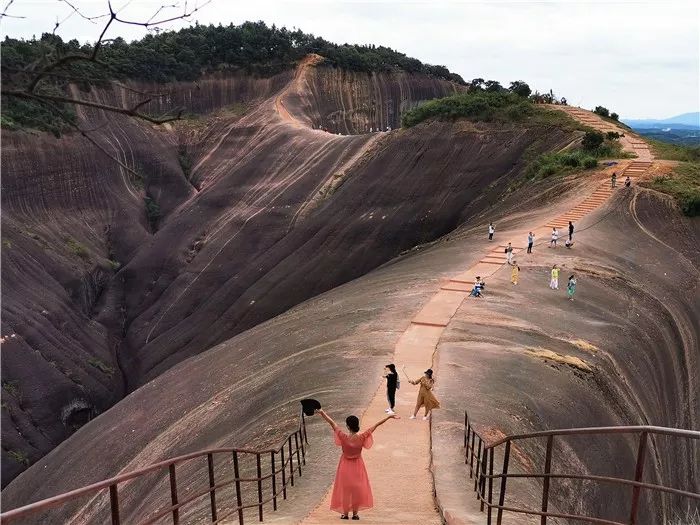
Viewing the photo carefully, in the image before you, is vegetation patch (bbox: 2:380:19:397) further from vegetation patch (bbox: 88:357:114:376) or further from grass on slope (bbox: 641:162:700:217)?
grass on slope (bbox: 641:162:700:217)

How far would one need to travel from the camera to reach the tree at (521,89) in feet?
157

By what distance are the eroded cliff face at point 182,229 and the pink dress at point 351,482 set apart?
81.4 feet

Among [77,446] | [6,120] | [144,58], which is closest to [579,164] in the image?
[77,446]

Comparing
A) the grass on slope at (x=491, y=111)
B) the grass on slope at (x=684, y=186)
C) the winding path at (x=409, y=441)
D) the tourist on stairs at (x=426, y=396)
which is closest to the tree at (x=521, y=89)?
the grass on slope at (x=491, y=111)

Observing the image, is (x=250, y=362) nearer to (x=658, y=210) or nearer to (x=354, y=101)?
A: (x=658, y=210)

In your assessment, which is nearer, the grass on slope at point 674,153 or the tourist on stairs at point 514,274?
the tourist on stairs at point 514,274

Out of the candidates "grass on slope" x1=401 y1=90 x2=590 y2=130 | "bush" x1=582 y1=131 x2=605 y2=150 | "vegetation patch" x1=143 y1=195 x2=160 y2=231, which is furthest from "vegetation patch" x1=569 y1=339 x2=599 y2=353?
"vegetation patch" x1=143 y1=195 x2=160 y2=231

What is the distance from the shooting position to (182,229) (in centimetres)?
→ 5247

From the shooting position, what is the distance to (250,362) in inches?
806

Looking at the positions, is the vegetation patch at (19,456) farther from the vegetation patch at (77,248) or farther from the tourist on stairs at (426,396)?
the tourist on stairs at (426,396)

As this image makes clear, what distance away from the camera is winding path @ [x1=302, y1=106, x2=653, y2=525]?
8.91 m

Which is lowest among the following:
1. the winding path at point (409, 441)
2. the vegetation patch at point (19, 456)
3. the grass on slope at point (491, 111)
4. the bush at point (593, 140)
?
the vegetation patch at point (19, 456)

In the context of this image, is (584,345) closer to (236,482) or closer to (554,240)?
(554,240)

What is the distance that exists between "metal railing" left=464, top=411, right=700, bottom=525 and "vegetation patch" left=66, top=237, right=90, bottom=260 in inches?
1696
